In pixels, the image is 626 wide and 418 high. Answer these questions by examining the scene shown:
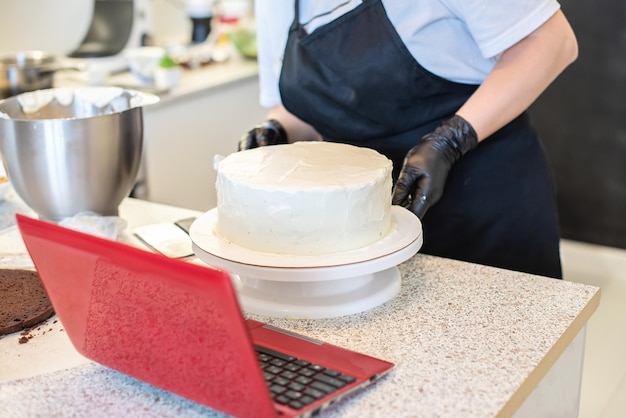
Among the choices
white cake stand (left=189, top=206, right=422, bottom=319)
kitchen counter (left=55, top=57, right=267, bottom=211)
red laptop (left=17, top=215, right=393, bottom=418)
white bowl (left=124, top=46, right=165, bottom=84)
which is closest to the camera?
red laptop (left=17, top=215, right=393, bottom=418)

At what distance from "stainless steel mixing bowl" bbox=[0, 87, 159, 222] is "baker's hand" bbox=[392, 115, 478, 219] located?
0.47m

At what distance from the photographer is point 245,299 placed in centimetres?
110

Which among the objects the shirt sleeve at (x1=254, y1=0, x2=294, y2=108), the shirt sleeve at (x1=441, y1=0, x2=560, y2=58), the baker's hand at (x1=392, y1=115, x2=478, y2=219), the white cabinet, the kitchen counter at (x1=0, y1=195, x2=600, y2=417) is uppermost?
the shirt sleeve at (x1=441, y1=0, x2=560, y2=58)

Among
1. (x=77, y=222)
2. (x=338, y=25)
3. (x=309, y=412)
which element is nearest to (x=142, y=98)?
(x=77, y=222)

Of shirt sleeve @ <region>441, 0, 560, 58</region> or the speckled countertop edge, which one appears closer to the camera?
the speckled countertop edge

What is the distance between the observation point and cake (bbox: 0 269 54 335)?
1.08 metres

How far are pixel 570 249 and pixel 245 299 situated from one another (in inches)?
92.4

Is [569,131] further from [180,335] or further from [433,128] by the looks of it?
[180,335]

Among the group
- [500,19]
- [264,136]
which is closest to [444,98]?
[500,19]

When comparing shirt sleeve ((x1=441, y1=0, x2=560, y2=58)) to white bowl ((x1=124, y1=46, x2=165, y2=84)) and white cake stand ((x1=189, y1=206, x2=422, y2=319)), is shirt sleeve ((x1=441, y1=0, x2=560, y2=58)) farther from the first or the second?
white bowl ((x1=124, y1=46, x2=165, y2=84))

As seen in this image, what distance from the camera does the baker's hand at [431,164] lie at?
1328 millimetres

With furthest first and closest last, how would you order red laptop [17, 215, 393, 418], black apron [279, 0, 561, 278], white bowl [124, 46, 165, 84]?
white bowl [124, 46, 165, 84]
black apron [279, 0, 561, 278]
red laptop [17, 215, 393, 418]

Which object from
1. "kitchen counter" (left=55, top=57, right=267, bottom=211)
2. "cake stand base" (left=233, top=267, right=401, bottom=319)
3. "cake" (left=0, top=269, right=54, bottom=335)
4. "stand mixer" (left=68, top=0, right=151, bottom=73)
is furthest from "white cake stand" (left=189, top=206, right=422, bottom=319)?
"stand mixer" (left=68, top=0, right=151, bottom=73)

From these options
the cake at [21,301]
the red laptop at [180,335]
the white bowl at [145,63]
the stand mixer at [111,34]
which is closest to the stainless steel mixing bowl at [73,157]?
the cake at [21,301]
